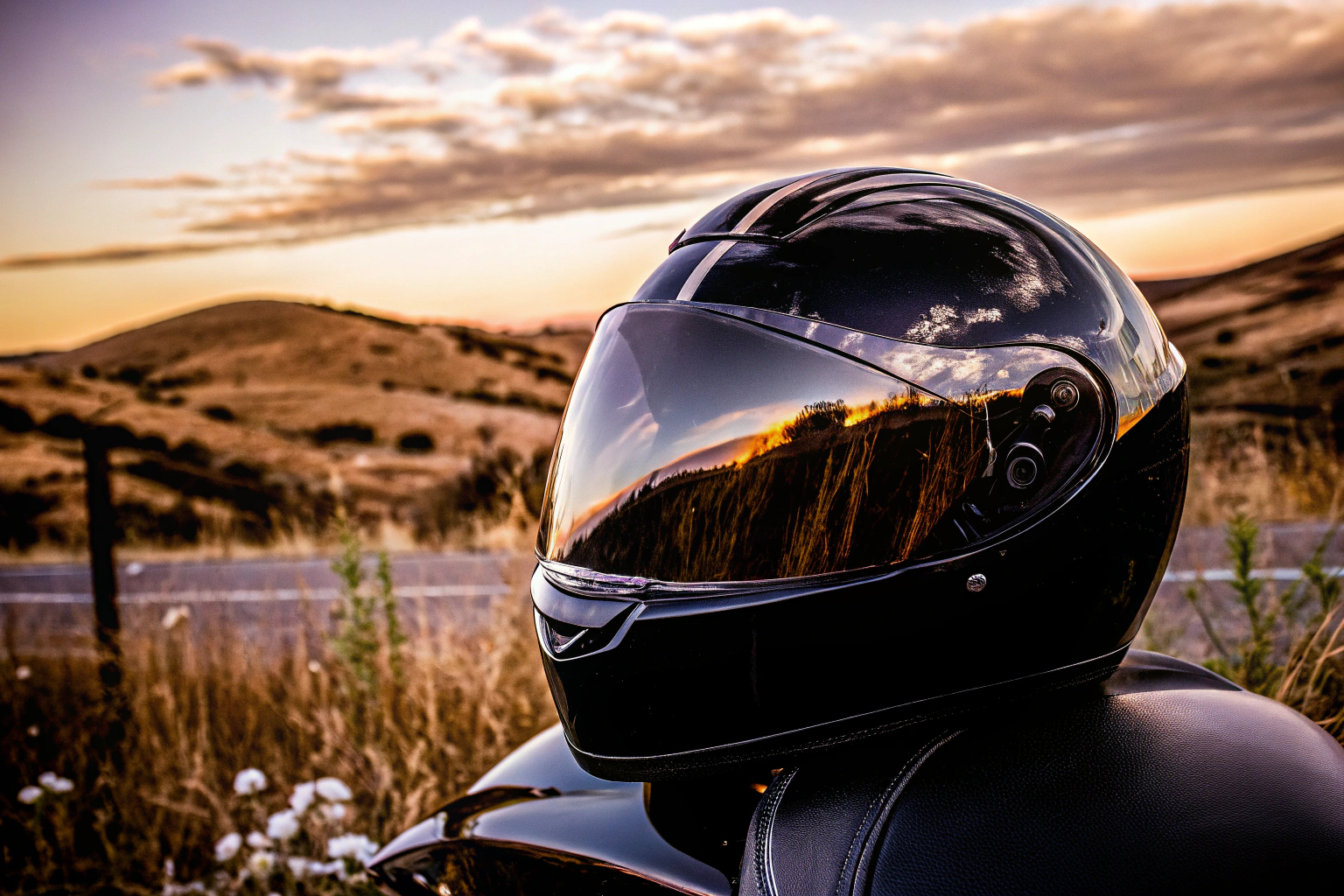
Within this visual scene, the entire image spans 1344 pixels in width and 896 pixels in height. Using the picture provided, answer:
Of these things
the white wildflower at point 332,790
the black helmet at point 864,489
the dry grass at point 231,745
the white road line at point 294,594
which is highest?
the black helmet at point 864,489

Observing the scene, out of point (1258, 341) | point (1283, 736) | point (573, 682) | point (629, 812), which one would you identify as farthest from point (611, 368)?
point (1258, 341)

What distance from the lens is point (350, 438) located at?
31.1 meters

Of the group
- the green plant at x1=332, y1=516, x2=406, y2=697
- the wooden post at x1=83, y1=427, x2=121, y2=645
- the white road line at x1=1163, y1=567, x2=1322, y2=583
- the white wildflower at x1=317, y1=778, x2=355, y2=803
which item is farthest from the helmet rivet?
the white road line at x1=1163, y1=567, x2=1322, y2=583

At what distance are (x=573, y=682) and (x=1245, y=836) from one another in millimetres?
869

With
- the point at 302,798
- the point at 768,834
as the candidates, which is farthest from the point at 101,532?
the point at 768,834

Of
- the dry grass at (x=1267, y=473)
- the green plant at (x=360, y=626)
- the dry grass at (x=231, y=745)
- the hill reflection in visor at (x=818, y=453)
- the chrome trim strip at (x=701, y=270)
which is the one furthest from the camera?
the dry grass at (x=1267, y=473)

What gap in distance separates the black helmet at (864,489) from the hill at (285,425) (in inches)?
110

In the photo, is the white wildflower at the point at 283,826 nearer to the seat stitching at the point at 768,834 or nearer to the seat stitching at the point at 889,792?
the seat stitching at the point at 768,834

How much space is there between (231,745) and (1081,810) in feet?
13.3

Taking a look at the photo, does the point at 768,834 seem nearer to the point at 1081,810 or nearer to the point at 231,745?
the point at 1081,810

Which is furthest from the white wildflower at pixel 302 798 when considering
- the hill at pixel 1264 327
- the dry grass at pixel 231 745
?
the hill at pixel 1264 327

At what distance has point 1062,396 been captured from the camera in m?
1.21

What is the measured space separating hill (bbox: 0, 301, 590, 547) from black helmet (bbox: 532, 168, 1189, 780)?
2.78 m

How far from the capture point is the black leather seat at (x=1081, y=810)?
2.54ft
